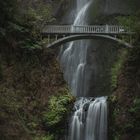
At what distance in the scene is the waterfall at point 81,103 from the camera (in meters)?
27.6

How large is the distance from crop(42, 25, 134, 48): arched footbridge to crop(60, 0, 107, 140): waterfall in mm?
3597

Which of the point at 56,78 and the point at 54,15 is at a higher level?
the point at 54,15

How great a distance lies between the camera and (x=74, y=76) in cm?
3428

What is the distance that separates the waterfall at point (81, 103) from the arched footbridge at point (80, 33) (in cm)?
360

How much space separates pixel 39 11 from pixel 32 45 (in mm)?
3716

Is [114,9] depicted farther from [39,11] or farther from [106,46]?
[39,11]

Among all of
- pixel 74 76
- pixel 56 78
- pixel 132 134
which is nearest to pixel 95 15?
pixel 74 76

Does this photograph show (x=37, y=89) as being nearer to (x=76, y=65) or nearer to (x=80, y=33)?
(x=80, y=33)

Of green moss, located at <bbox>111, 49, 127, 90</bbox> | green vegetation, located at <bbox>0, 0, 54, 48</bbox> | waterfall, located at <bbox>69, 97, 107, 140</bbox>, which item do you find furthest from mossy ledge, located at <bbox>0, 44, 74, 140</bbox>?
green moss, located at <bbox>111, 49, 127, 90</bbox>

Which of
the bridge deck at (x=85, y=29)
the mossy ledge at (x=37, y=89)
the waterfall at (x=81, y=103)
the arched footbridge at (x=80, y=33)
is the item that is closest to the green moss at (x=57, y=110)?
the mossy ledge at (x=37, y=89)

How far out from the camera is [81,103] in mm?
29172

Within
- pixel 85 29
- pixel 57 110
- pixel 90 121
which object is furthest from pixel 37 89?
pixel 85 29

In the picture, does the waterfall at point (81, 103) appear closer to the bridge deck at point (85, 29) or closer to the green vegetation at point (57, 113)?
the green vegetation at point (57, 113)

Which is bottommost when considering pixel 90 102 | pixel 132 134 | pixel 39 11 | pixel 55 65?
pixel 132 134
